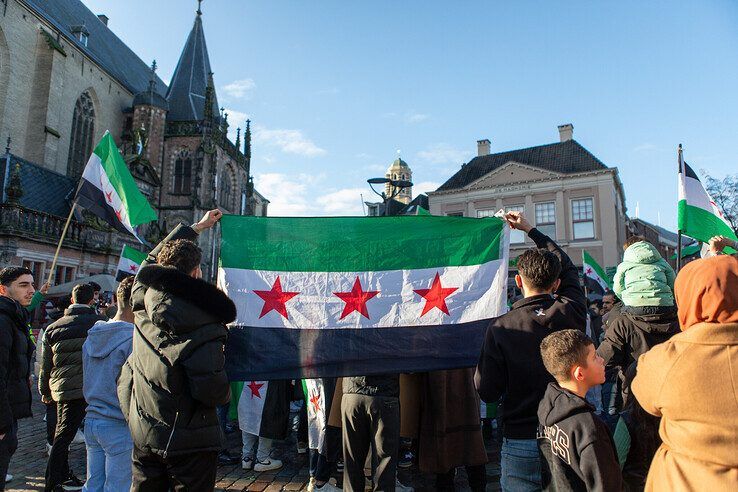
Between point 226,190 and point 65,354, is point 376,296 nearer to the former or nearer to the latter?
point 65,354

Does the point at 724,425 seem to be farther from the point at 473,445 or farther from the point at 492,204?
the point at 492,204

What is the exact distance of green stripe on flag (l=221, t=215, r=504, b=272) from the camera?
4055 millimetres

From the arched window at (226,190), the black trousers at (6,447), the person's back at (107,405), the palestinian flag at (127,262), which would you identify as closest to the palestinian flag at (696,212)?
the person's back at (107,405)

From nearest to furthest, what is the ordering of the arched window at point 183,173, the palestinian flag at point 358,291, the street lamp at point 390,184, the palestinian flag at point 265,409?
the palestinian flag at point 358,291 → the palestinian flag at point 265,409 → the street lamp at point 390,184 → the arched window at point 183,173

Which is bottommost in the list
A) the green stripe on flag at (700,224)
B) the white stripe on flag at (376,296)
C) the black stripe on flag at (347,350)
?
the black stripe on flag at (347,350)

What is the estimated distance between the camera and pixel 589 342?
2529mm

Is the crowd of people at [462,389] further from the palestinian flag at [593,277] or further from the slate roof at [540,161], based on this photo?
the slate roof at [540,161]

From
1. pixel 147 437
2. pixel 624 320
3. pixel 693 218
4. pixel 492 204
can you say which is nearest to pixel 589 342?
pixel 624 320

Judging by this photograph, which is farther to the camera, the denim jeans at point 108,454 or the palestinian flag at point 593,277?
the palestinian flag at point 593,277

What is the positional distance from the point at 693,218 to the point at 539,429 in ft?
17.3

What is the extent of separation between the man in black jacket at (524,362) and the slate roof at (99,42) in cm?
3330

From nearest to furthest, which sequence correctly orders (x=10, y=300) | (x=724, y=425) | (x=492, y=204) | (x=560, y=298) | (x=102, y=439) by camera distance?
(x=724, y=425) → (x=560, y=298) → (x=102, y=439) → (x=10, y=300) → (x=492, y=204)

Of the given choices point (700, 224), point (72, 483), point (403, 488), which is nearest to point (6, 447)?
point (72, 483)

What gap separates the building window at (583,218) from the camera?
25505mm
